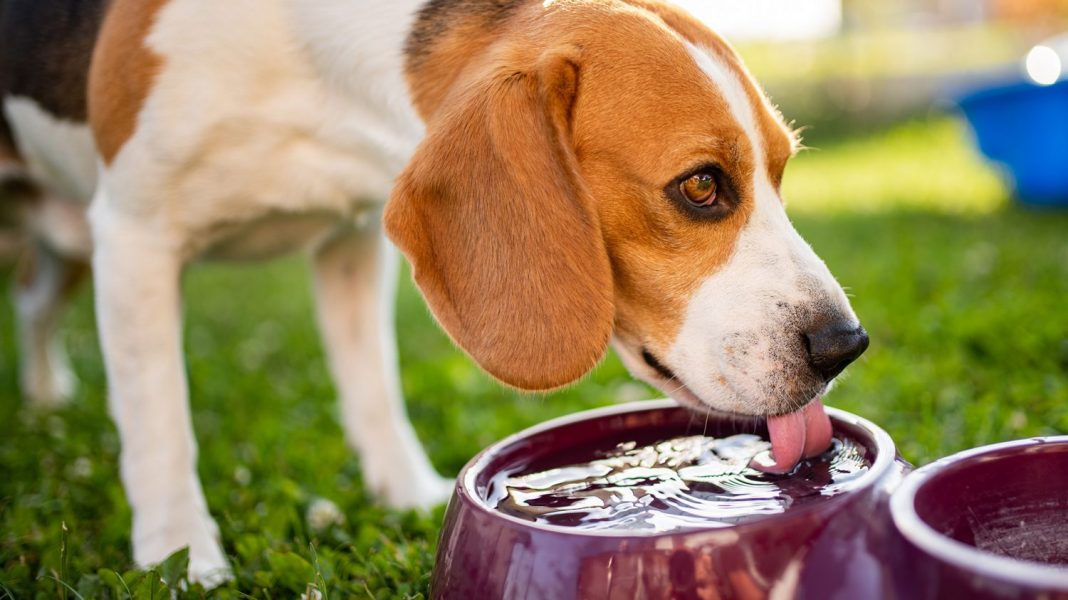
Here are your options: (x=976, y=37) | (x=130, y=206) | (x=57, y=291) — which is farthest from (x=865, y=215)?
(x=976, y=37)

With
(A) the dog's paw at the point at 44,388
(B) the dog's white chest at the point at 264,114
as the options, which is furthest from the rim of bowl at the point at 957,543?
(A) the dog's paw at the point at 44,388

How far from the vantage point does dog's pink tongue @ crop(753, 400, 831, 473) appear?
220cm

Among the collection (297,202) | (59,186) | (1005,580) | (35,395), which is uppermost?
(1005,580)

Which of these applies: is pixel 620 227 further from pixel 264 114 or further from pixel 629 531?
pixel 264 114

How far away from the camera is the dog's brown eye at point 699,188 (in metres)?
2.36

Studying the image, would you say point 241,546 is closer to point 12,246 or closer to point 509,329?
point 509,329

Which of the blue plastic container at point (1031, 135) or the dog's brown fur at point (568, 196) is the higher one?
the dog's brown fur at point (568, 196)

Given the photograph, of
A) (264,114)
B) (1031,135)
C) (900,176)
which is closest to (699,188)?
(264,114)

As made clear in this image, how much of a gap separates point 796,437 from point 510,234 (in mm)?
709

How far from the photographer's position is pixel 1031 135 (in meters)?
7.24

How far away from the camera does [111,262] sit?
112 inches

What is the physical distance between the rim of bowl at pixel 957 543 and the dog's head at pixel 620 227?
0.52 meters

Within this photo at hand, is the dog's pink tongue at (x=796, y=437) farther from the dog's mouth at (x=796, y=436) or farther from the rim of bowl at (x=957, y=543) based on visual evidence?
the rim of bowl at (x=957, y=543)

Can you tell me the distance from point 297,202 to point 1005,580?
6.70ft
